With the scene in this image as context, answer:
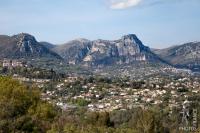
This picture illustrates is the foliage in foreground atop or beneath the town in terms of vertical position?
atop

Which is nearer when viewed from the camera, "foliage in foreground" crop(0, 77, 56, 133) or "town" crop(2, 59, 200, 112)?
"foliage in foreground" crop(0, 77, 56, 133)

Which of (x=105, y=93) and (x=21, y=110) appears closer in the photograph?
(x=21, y=110)

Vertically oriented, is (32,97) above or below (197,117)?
above

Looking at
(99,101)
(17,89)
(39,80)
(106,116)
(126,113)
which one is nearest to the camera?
(17,89)

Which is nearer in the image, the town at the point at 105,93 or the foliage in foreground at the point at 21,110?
the foliage in foreground at the point at 21,110

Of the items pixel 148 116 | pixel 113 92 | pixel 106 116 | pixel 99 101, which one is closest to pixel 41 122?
pixel 148 116

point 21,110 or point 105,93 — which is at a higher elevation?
point 21,110

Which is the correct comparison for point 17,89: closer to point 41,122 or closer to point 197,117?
point 41,122

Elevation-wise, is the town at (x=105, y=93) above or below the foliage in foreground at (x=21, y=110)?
below

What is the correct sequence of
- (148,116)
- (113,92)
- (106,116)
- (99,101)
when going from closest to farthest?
1. (148,116)
2. (106,116)
3. (99,101)
4. (113,92)

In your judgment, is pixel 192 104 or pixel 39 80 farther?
pixel 39 80
